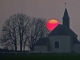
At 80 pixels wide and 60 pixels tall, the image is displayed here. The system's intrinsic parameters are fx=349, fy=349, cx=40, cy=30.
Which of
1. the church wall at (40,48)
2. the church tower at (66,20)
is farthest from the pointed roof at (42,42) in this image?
the church tower at (66,20)

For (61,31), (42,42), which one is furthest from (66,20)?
(42,42)

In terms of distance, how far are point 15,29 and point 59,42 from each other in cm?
1171

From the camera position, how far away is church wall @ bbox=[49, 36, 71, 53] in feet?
278

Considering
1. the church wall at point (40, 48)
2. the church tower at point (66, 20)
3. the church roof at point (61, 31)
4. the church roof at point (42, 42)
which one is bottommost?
the church wall at point (40, 48)

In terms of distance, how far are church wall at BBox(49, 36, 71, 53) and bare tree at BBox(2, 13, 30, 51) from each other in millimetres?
7493

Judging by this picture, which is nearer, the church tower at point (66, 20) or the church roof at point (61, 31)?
the church roof at point (61, 31)

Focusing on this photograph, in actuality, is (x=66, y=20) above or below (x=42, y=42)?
above

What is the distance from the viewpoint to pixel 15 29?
82.1m

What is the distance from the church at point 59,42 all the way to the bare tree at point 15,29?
5514mm

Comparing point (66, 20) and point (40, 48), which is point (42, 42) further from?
point (66, 20)

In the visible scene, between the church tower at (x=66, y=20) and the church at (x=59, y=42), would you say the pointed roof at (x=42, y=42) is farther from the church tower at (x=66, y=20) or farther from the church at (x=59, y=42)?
the church tower at (x=66, y=20)

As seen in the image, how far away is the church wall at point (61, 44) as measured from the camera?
84625 millimetres

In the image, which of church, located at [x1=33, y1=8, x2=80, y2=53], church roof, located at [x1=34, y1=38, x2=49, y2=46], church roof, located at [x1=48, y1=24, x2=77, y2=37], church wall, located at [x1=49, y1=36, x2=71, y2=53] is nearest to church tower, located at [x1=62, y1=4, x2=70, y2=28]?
church roof, located at [x1=48, y1=24, x2=77, y2=37]

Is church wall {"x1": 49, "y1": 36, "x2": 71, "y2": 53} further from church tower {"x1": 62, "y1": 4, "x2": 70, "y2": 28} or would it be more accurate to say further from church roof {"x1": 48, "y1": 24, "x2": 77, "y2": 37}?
church tower {"x1": 62, "y1": 4, "x2": 70, "y2": 28}
